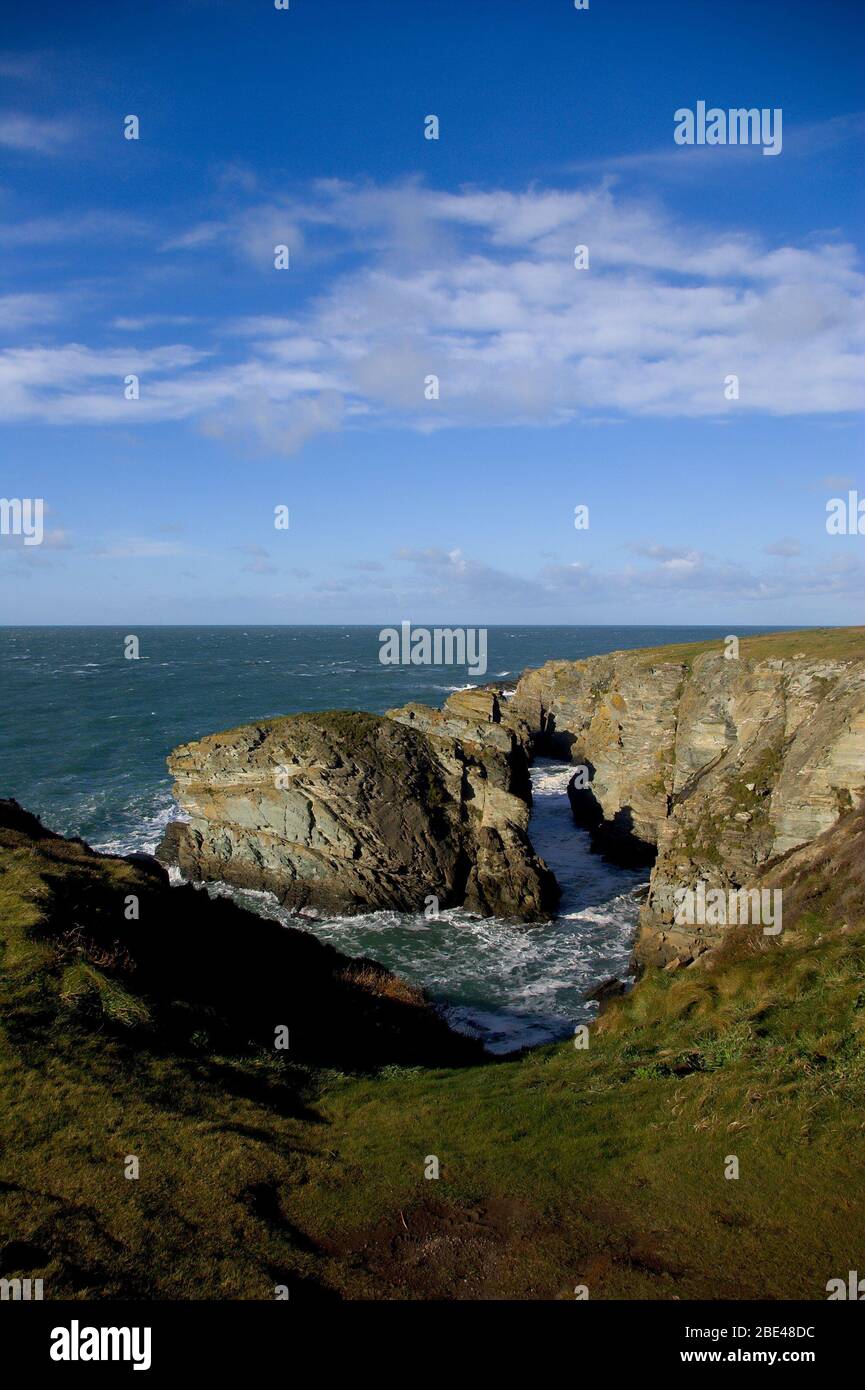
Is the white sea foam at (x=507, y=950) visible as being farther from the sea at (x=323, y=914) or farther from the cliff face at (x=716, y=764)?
the cliff face at (x=716, y=764)

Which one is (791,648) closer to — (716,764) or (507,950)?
(716,764)

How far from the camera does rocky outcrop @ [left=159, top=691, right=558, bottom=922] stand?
39562mm

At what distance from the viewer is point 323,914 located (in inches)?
1545

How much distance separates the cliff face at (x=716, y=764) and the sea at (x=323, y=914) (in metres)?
4.09

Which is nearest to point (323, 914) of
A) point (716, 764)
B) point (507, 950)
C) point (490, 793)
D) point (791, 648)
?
point (507, 950)

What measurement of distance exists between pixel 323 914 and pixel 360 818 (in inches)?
217

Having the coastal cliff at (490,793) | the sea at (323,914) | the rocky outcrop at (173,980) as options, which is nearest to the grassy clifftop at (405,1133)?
the rocky outcrop at (173,980)

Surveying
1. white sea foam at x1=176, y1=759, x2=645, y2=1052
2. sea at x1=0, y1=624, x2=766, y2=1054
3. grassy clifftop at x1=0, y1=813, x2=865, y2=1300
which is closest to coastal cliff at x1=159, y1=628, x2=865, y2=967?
white sea foam at x1=176, y1=759, x2=645, y2=1052

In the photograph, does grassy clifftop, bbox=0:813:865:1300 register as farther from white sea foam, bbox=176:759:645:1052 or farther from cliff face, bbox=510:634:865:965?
cliff face, bbox=510:634:865:965

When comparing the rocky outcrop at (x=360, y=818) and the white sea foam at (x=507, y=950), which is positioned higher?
the rocky outcrop at (x=360, y=818)

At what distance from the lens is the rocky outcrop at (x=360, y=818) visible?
39562mm

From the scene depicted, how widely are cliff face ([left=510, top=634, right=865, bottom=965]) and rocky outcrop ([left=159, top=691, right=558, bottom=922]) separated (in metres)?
8.84
